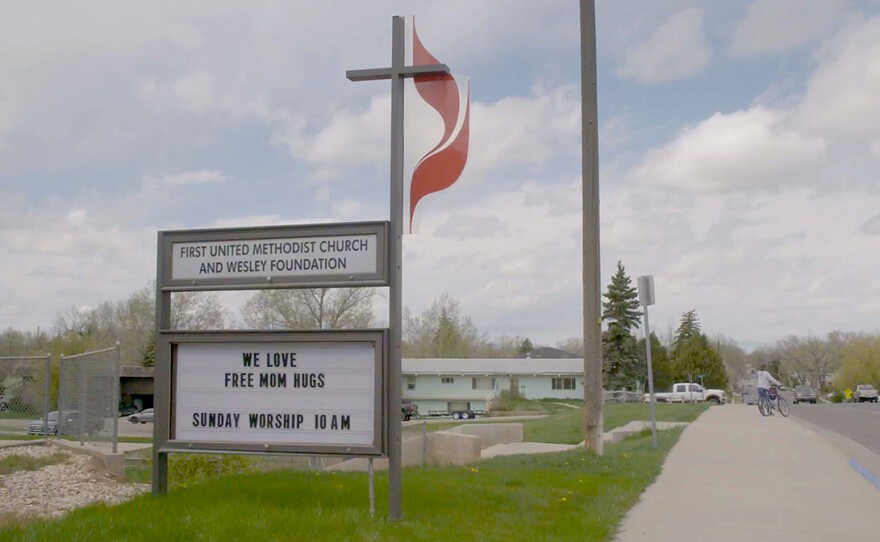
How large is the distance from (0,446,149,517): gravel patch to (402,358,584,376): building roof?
5868 cm

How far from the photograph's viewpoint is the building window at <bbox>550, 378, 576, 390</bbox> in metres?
74.7

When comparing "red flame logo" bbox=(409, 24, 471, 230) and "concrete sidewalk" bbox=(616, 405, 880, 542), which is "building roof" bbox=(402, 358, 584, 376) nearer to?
"concrete sidewalk" bbox=(616, 405, 880, 542)

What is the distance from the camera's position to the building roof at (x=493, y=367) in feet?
242

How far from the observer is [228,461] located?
1272 cm

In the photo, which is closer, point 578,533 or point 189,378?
point 578,533

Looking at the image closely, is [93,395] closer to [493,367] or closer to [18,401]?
[18,401]

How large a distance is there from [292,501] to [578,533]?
8.59ft

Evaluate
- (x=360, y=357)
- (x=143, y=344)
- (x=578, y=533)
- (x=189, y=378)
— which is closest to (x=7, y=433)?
(x=189, y=378)

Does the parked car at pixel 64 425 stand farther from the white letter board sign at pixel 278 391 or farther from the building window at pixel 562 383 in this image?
the building window at pixel 562 383

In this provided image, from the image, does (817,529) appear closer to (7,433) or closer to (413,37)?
(413,37)

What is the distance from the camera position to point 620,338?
8056 cm

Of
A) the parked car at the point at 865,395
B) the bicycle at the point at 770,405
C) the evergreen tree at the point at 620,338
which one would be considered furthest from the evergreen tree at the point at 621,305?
the bicycle at the point at 770,405

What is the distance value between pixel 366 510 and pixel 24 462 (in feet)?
27.2

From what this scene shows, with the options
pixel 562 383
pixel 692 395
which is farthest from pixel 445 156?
pixel 562 383
